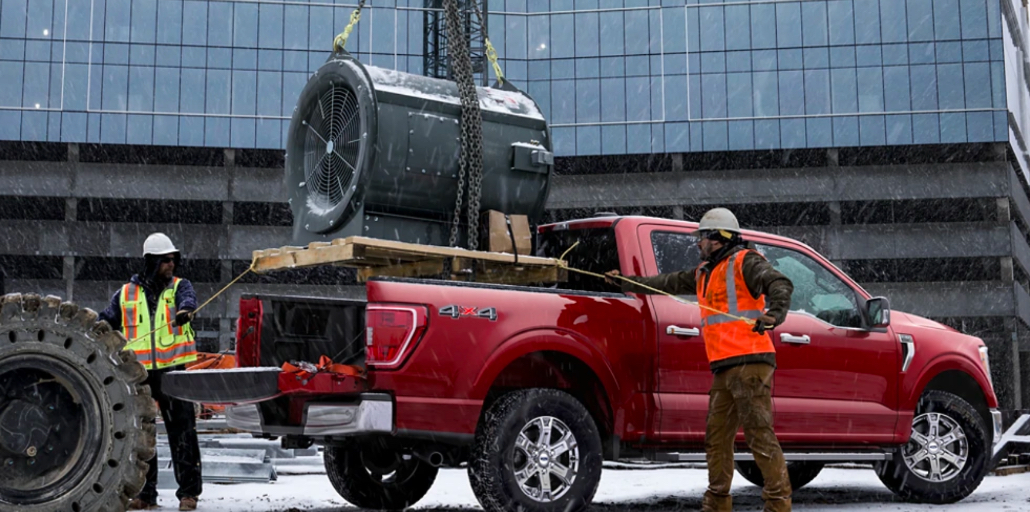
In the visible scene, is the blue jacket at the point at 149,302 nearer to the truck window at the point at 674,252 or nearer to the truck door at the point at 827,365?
the truck window at the point at 674,252

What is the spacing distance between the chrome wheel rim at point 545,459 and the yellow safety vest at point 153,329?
118 inches

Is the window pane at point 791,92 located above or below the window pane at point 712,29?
below

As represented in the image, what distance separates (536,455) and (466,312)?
978mm

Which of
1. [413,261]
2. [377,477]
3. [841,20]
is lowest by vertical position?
[377,477]

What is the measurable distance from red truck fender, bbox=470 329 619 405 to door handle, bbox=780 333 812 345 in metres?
1.44

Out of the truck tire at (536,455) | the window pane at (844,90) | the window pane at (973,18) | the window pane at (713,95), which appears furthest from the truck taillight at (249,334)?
the window pane at (973,18)

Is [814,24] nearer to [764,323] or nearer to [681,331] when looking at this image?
[681,331]

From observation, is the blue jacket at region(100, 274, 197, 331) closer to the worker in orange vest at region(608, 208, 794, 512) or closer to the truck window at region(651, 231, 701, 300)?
the truck window at region(651, 231, 701, 300)

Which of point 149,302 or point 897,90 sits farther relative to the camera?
point 897,90

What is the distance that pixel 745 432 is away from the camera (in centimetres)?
707

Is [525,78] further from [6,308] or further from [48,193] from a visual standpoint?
[6,308]

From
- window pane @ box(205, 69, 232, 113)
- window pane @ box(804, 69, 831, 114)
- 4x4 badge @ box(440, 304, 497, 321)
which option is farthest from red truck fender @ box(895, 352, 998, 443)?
window pane @ box(205, 69, 232, 113)

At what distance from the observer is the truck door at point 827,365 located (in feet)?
27.5

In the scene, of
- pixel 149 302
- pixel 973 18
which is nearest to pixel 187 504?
pixel 149 302
